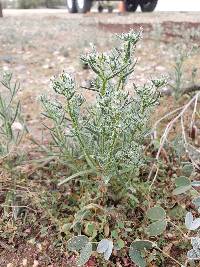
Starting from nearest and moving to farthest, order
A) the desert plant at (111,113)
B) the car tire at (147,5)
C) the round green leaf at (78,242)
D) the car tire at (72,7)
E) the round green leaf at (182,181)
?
the desert plant at (111,113)
the round green leaf at (78,242)
the round green leaf at (182,181)
the car tire at (72,7)
the car tire at (147,5)

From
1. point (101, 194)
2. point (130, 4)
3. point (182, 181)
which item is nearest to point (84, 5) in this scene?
point (130, 4)

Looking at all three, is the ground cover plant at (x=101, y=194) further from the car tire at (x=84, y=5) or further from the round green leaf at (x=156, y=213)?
the car tire at (x=84, y=5)

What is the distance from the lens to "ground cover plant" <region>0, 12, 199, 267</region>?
178 centimetres

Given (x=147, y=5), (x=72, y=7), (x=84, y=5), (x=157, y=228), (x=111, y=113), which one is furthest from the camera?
(x=147, y=5)

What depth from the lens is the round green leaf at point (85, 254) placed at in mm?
1780

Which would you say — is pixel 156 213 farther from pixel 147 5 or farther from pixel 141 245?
pixel 147 5

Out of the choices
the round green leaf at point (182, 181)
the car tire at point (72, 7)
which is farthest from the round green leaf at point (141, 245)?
the car tire at point (72, 7)

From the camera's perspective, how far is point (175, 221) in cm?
213

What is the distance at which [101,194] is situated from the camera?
2037mm

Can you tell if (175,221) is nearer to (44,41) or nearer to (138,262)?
(138,262)

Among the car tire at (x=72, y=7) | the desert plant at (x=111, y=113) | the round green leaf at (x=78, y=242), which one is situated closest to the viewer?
the desert plant at (x=111, y=113)

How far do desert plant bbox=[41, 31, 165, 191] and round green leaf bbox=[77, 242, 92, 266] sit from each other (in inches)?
10.4

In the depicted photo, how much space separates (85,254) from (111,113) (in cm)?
54

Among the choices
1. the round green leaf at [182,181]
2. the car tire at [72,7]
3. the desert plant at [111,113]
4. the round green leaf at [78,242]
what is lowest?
the car tire at [72,7]
